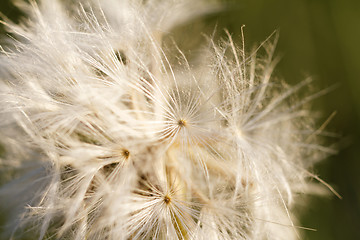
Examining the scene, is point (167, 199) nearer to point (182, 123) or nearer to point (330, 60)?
point (182, 123)

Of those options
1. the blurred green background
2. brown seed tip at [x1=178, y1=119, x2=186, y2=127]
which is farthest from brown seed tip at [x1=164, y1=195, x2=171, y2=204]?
the blurred green background

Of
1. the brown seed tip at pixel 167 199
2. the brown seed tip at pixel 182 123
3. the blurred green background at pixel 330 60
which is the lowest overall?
the brown seed tip at pixel 167 199

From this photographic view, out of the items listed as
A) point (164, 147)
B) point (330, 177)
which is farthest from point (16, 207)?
point (330, 177)

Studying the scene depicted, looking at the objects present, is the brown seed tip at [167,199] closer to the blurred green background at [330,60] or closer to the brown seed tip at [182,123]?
the brown seed tip at [182,123]

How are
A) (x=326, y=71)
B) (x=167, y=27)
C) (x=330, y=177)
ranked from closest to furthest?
(x=167, y=27), (x=330, y=177), (x=326, y=71)

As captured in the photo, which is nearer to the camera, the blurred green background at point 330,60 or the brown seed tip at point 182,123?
the brown seed tip at point 182,123

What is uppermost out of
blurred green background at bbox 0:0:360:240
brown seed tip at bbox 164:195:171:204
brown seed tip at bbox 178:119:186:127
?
blurred green background at bbox 0:0:360:240

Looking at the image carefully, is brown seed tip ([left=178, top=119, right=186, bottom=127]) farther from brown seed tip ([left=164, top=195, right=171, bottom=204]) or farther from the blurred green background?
the blurred green background

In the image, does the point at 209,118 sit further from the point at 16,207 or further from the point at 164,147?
the point at 16,207

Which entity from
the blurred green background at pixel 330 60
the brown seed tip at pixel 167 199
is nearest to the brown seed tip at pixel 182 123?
the brown seed tip at pixel 167 199
